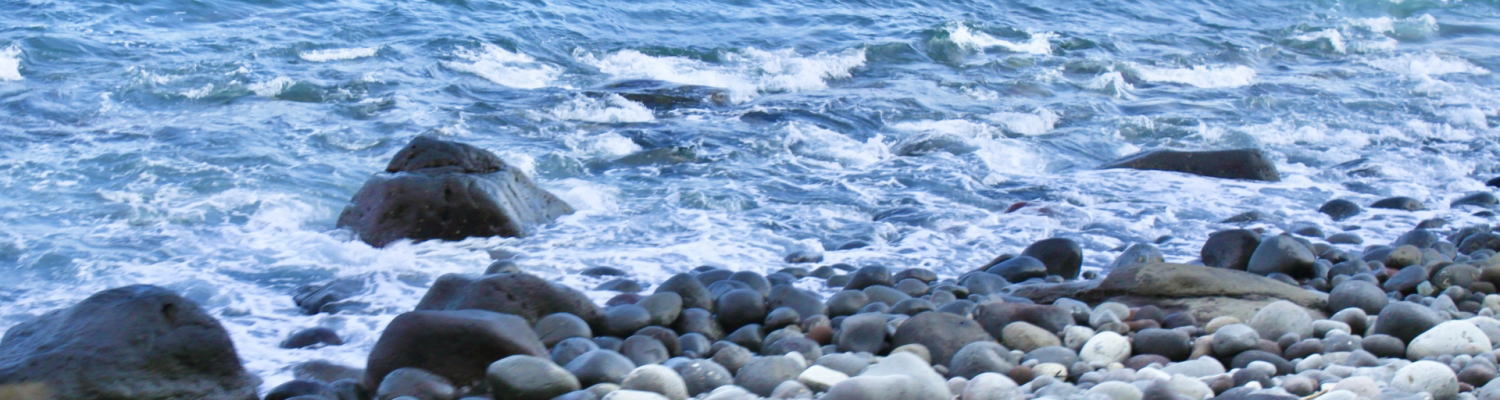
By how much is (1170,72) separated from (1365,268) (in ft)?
28.7

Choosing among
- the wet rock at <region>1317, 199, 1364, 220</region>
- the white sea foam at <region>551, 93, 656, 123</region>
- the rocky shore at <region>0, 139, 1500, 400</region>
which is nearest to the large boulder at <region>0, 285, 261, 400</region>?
the rocky shore at <region>0, 139, 1500, 400</region>

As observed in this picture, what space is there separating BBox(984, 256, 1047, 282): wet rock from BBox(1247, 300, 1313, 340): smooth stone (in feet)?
5.59

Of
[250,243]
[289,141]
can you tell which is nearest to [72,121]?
[289,141]

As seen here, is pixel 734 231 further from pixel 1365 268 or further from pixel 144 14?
pixel 144 14

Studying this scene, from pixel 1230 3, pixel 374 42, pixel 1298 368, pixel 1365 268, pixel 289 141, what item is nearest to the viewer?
pixel 1298 368

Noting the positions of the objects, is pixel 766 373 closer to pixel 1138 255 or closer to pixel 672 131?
pixel 1138 255

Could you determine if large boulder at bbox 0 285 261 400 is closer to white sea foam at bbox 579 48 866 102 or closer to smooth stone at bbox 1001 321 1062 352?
smooth stone at bbox 1001 321 1062 352

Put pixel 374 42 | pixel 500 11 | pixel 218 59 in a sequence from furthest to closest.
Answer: pixel 500 11 → pixel 374 42 → pixel 218 59

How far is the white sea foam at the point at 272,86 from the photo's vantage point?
1151 centimetres

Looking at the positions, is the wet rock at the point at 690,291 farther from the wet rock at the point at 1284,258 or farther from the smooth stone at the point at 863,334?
the wet rock at the point at 1284,258

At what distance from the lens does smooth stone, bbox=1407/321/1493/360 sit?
415cm

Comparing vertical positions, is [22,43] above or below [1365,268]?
below

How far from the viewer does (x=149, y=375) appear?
4.35 m

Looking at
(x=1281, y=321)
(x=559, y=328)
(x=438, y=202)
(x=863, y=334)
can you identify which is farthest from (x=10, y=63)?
(x=1281, y=321)
